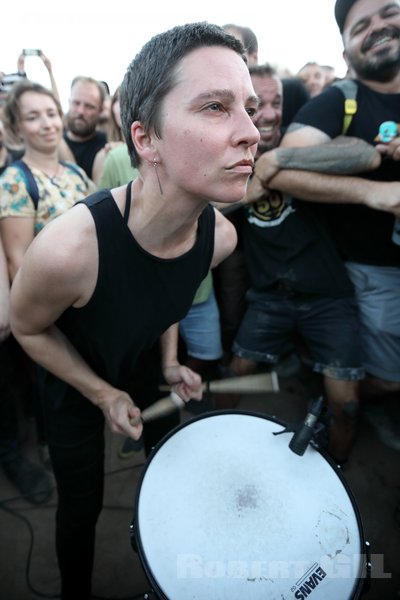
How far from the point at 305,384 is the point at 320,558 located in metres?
2.06

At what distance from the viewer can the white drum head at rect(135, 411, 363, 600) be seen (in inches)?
37.3

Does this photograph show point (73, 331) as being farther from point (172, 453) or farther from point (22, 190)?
point (22, 190)

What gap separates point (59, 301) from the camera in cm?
113

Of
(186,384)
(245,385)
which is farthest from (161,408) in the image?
(245,385)

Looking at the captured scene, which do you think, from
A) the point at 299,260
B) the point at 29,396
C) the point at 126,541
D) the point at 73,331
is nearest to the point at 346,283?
the point at 299,260

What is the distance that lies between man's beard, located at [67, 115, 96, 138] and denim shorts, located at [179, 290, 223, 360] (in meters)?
1.92

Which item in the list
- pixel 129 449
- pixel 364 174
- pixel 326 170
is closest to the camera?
pixel 326 170

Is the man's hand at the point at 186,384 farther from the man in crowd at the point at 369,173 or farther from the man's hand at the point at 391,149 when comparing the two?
the man's hand at the point at 391,149

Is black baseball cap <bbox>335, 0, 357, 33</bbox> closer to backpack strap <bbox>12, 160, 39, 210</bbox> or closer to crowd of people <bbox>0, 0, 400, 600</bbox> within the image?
crowd of people <bbox>0, 0, 400, 600</bbox>

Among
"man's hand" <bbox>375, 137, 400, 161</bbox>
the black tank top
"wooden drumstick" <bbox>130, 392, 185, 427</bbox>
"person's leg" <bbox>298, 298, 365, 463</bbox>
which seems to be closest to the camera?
the black tank top

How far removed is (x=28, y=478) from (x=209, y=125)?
2197 mm

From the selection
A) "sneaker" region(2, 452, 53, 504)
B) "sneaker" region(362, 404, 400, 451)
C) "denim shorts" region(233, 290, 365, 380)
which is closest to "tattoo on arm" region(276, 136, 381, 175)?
"denim shorts" region(233, 290, 365, 380)

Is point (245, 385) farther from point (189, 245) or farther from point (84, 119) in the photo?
point (84, 119)

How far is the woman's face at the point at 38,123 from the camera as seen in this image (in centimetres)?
220
